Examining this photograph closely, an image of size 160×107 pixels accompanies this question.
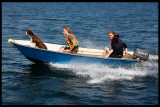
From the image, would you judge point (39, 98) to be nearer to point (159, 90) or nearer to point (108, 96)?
point (108, 96)

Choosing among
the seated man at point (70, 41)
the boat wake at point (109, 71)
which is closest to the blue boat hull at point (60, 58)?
the boat wake at point (109, 71)

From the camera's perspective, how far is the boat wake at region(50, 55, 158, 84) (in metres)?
12.2

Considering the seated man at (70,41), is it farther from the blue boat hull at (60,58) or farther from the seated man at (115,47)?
the seated man at (115,47)

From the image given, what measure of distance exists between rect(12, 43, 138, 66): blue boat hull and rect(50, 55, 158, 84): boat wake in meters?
0.20

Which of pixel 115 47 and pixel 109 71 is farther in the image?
pixel 109 71

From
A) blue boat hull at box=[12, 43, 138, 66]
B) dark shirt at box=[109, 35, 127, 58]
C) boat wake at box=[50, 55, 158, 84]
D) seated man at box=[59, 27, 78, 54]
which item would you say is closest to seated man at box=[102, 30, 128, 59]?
dark shirt at box=[109, 35, 127, 58]

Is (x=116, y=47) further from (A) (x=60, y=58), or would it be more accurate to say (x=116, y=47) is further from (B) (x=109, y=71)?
(A) (x=60, y=58)

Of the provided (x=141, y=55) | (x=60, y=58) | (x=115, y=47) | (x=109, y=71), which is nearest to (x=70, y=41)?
(x=60, y=58)

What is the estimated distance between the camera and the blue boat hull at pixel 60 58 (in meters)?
12.9

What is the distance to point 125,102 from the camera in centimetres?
972

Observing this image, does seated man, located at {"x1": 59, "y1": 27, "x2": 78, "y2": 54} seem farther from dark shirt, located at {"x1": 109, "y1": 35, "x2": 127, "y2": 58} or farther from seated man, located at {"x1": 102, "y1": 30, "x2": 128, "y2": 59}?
dark shirt, located at {"x1": 109, "y1": 35, "x2": 127, "y2": 58}

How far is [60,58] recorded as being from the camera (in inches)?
526

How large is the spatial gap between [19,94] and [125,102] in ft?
11.9

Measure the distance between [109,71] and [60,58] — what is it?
225 cm
